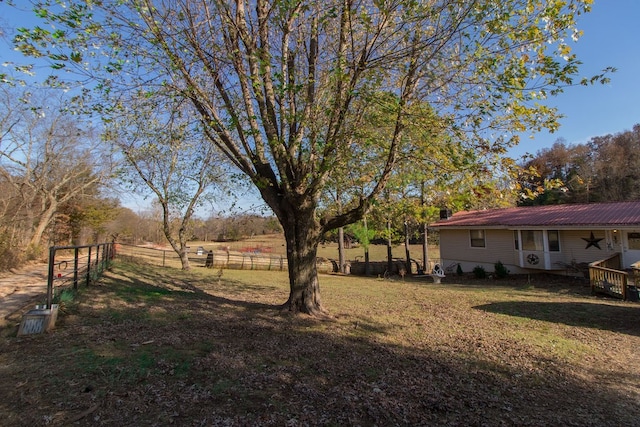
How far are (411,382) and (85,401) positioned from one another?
3272mm

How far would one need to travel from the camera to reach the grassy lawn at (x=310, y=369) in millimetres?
3217

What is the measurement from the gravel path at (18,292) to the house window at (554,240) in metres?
20.1

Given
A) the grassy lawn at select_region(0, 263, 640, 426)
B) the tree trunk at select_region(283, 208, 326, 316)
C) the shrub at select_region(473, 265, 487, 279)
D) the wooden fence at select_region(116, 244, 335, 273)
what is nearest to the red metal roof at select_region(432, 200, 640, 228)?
the shrub at select_region(473, 265, 487, 279)

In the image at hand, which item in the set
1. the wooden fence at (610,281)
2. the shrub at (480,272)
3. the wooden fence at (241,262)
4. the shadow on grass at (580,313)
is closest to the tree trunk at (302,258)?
the shadow on grass at (580,313)

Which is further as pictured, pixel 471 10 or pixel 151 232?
pixel 151 232

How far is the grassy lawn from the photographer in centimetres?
322

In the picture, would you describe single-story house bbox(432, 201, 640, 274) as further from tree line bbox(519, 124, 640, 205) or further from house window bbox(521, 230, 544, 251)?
tree line bbox(519, 124, 640, 205)

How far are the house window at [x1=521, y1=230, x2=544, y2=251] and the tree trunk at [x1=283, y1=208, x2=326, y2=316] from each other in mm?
15604

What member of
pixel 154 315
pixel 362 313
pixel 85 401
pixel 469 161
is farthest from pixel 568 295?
pixel 85 401

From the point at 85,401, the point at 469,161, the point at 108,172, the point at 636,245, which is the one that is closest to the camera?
the point at 85,401

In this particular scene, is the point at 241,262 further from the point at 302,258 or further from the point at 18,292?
the point at 302,258

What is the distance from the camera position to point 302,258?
271 inches

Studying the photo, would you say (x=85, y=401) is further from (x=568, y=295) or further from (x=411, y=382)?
(x=568, y=295)

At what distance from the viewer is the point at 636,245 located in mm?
15023
